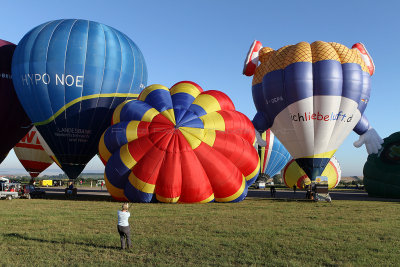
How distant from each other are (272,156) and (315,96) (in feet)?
64.9

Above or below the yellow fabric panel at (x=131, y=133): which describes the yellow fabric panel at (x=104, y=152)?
below

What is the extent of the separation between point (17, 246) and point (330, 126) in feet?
48.1

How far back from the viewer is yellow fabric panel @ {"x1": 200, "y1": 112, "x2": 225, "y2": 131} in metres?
16.8

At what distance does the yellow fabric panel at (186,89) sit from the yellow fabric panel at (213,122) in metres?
1.83

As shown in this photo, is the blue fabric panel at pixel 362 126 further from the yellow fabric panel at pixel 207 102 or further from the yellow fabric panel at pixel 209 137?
A: the yellow fabric panel at pixel 209 137

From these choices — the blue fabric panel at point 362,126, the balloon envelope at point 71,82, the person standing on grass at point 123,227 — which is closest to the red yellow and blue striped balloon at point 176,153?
the balloon envelope at point 71,82

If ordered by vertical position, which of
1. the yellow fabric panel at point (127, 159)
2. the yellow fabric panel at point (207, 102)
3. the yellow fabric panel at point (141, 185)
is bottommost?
the yellow fabric panel at point (141, 185)

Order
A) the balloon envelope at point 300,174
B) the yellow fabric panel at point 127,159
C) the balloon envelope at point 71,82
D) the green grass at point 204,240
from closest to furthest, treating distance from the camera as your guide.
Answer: the green grass at point 204,240 < the yellow fabric panel at point 127,159 < the balloon envelope at point 71,82 < the balloon envelope at point 300,174

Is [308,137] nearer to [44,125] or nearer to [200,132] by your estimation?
[200,132]

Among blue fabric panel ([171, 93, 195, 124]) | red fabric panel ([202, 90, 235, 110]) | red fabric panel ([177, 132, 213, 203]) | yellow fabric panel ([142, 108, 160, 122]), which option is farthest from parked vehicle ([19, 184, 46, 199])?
red fabric panel ([202, 90, 235, 110])

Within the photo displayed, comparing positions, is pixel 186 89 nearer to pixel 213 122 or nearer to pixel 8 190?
pixel 213 122

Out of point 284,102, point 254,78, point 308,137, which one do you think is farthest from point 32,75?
point 308,137

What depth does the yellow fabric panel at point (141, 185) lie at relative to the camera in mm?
15891

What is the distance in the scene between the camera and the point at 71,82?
743 inches
